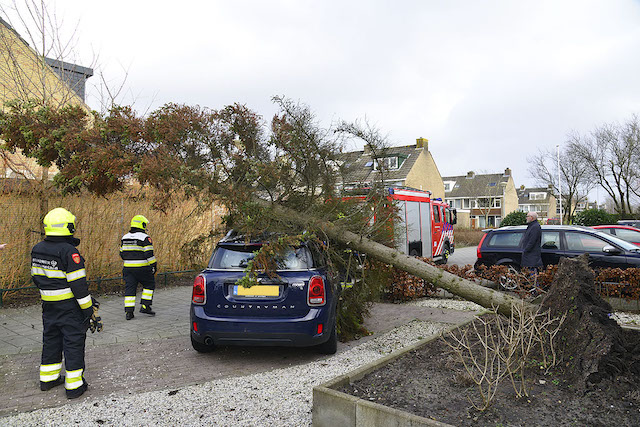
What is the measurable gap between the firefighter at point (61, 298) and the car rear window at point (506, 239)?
28.1 ft

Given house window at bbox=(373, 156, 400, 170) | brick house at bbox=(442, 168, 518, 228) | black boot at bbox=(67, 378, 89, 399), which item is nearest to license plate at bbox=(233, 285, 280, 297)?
black boot at bbox=(67, 378, 89, 399)

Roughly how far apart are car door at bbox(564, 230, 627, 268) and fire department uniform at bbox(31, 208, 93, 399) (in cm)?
821

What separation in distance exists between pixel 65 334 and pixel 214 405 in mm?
1630

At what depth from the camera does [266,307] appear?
493 centimetres

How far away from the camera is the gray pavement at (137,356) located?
439 centimetres

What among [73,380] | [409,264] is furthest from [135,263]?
[409,264]

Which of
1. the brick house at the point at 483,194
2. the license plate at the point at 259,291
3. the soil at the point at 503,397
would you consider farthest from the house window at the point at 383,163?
the brick house at the point at 483,194

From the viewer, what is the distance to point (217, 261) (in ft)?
17.5

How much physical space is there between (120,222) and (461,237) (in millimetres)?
26154

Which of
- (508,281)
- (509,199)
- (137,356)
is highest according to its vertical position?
(509,199)

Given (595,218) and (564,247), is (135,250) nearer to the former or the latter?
(564,247)

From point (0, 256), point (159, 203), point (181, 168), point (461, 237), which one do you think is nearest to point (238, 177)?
point (181, 168)

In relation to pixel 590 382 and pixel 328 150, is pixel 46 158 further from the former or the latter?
pixel 590 382

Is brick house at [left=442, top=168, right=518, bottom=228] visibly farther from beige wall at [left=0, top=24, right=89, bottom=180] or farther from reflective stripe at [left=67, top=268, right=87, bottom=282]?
reflective stripe at [left=67, top=268, right=87, bottom=282]
